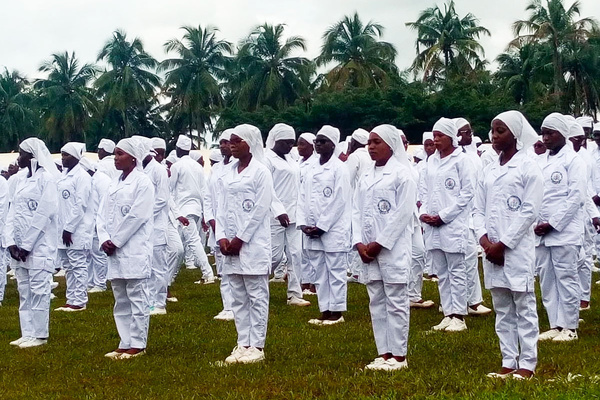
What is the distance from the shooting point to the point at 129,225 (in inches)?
347

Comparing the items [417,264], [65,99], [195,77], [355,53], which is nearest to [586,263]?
[417,264]

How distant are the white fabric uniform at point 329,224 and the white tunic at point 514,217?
12.2ft

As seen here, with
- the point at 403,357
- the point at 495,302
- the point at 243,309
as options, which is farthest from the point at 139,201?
the point at 495,302

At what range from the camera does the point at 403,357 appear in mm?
7785

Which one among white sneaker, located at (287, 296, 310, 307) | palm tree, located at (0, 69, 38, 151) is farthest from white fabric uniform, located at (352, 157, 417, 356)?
palm tree, located at (0, 69, 38, 151)

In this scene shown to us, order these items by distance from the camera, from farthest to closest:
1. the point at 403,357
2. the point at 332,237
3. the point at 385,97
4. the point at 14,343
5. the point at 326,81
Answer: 1. the point at 326,81
2. the point at 385,97
3. the point at 332,237
4. the point at 14,343
5. the point at 403,357

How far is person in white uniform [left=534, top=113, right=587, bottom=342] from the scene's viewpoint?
9.03m

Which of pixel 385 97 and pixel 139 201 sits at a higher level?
pixel 385 97

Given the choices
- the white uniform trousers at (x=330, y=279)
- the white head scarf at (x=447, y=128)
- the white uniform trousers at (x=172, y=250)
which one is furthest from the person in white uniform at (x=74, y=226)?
the white head scarf at (x=447, y=128)

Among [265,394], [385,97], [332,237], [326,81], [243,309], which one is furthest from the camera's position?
[326,81]

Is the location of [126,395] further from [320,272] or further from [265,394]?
[320,272]

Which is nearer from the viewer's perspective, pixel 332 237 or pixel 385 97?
pixel 332 237

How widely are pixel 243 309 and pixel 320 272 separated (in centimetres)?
258

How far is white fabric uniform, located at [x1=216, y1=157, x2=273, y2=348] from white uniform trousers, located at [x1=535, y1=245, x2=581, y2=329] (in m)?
3.01
